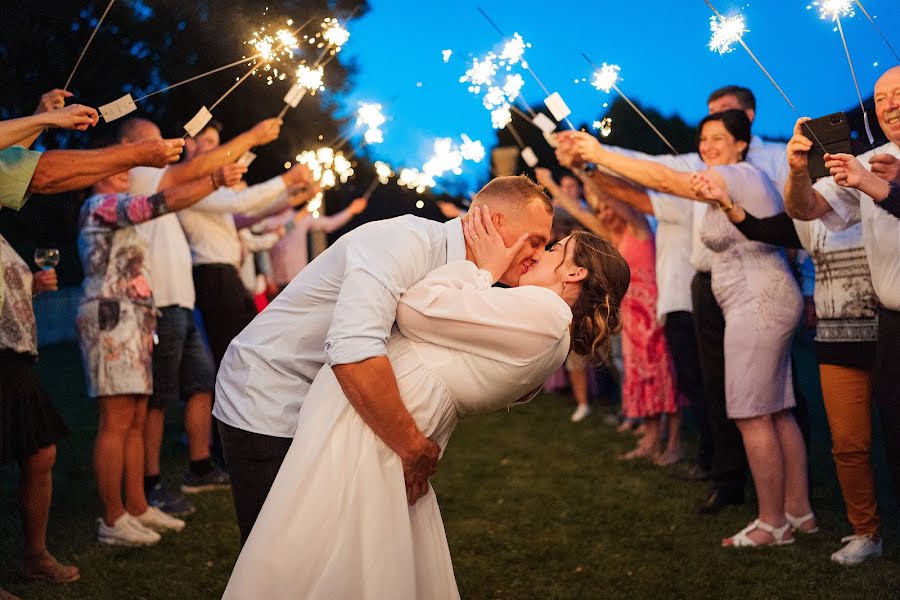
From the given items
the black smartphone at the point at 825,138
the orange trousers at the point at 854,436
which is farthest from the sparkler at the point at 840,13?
the orange trousers at the point at 854,436

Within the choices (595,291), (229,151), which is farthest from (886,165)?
(229,151)

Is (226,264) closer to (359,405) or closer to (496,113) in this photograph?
(496,113)

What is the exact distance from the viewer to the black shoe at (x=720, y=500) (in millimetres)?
5906

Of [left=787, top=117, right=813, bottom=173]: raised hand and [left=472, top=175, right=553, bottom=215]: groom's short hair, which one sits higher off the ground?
[left=787, top=117, right=813, bottom=173]: raised hand

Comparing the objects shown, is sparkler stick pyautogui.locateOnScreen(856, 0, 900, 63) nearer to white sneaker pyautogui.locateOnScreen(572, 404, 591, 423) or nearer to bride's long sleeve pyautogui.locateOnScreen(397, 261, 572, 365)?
bride's long sleeve pyautogui.locateOnScreen(397, 261, 572, 365)

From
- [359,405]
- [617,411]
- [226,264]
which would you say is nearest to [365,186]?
[617,411]

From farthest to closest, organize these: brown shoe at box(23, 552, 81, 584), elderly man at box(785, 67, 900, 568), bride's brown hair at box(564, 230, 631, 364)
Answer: brown shoe at box(23, 552, 81, 584) → elderly man at box(785, 67, 900, 568) → bride's brown hair at box(564, 230, 631, 364)

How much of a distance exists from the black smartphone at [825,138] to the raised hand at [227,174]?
10.0 feet

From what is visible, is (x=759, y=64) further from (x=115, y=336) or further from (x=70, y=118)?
(x=115, y=336)

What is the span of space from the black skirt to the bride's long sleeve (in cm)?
257

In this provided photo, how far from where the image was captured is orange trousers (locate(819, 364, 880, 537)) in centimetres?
480

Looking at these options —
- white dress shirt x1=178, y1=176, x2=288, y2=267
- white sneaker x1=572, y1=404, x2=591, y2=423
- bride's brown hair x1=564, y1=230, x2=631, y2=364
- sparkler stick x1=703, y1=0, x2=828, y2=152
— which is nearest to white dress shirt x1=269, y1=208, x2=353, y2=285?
white dress shirt x1=178, y1=176, x2=288, y2=267

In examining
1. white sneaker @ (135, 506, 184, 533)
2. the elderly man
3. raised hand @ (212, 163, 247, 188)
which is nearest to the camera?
the elderly man

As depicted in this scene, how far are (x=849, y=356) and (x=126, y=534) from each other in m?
4.38
